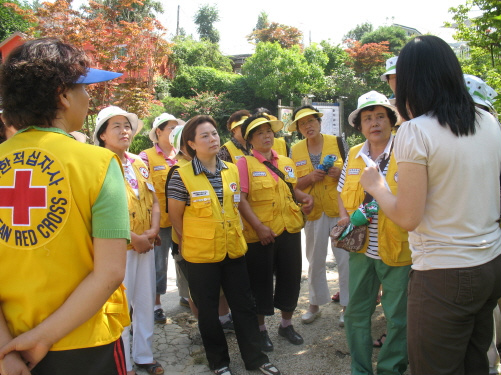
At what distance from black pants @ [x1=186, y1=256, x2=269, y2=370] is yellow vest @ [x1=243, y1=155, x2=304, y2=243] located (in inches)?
18.8

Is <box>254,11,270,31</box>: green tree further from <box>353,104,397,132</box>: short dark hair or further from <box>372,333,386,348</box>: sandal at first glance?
<box>372,333,386,348</box>: sandal

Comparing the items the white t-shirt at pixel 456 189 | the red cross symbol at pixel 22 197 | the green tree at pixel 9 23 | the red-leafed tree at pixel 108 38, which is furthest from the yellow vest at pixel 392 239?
the green tree at pixel 9 23

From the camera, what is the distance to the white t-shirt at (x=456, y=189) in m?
1.78

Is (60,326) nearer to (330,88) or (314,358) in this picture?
(314,358)

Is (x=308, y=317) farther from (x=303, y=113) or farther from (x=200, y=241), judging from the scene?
(x=303, y=113)

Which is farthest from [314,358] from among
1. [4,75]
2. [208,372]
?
[4,75]

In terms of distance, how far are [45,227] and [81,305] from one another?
11.9 inches

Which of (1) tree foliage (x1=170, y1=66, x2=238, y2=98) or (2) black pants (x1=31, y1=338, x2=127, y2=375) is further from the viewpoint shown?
(1) tree foliage (x1=170, y1=66, x2=238, y2=98)

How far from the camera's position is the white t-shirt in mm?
1777

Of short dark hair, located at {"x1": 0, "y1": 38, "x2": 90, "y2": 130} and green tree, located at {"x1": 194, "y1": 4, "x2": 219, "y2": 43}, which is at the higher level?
green tree, located at {"x1": 194, "y1": 4, "x2": 219, "y2": 43}

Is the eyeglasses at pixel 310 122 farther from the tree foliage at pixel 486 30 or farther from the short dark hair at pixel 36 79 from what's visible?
the short dark hair at pixel 36 79

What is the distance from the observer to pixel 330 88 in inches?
902

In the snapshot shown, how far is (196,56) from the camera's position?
1065 inches

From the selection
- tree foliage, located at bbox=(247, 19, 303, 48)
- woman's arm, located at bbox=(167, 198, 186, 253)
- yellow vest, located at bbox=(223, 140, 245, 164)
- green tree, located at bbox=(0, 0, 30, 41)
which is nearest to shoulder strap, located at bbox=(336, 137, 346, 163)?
yellow vest, located at bbox=(223, 140, 245, 164)
